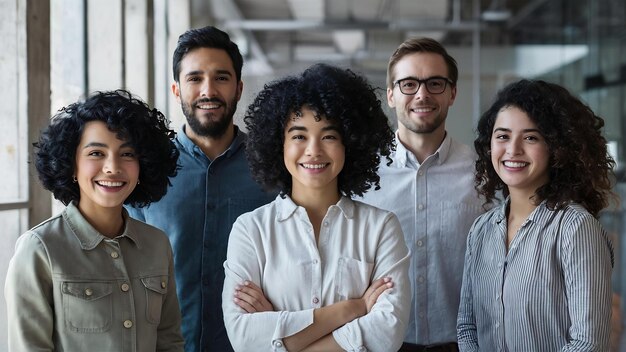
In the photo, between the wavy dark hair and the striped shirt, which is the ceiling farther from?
the striped shirt

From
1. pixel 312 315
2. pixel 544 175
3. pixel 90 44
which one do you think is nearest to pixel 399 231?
pixel 312 315

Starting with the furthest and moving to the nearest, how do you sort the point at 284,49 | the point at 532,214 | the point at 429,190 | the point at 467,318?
the point at 284,49
the point at 429,190
the point at 467,318
the point at 532,214

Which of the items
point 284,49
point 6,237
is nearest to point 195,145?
point 6,237

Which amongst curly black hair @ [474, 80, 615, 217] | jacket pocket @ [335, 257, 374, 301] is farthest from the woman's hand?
curly black hair @ [474, 80, 615, 217]

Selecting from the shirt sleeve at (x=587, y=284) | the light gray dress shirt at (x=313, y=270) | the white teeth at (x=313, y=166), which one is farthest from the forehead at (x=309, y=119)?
the shirt sleeve at (x=587, y=284)

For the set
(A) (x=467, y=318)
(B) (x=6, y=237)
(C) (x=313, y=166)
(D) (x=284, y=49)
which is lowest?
(A) (x=467, y=318)

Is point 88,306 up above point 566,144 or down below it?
below

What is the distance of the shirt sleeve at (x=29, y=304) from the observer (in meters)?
1.65

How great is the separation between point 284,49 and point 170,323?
8193 millimetres

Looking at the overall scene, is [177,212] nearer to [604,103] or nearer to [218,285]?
[218,285]

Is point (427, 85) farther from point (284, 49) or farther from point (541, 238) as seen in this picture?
point (284, 49)

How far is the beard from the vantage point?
2332 mm

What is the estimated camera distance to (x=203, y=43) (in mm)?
2383

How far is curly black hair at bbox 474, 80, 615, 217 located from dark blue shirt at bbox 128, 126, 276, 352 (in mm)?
822
